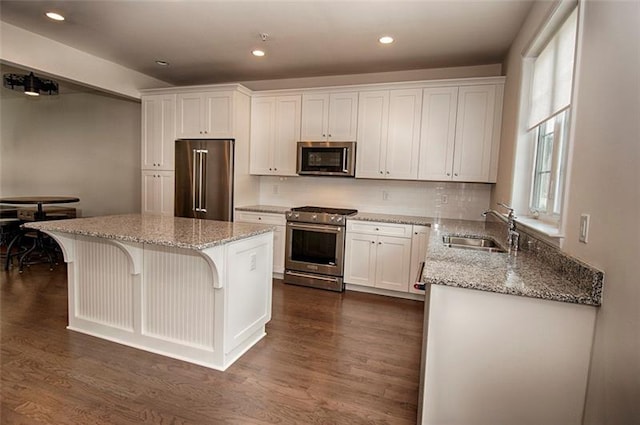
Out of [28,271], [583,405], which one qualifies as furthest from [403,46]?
[28,271]

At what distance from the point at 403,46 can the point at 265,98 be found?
1.86 m

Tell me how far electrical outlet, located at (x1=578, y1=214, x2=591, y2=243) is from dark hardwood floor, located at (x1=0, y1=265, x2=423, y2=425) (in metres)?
1.24

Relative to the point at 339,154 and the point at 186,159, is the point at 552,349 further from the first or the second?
the point at 186,159

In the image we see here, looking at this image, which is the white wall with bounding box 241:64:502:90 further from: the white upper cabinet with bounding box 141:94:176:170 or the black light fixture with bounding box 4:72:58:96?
the black light fixture with bounding box 4:72:58:96

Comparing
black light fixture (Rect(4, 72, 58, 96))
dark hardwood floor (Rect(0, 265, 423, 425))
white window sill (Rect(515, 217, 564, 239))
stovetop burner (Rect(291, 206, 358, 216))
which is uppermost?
black light fixture (Rect(4, 72, 58, 96))

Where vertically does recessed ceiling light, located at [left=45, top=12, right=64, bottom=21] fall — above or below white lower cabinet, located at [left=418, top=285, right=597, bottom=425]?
above

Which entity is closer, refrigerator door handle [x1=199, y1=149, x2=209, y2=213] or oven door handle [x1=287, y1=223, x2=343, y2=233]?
oven door handle [x1=287, y1=223, x2=343, y2=233]

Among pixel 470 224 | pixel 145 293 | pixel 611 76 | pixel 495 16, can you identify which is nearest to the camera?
pixel 611 76

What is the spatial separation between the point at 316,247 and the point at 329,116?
5.20ft

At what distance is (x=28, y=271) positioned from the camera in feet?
14.5

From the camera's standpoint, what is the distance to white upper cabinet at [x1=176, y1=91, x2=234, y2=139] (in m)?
4.28

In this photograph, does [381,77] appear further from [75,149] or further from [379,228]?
[75,149]

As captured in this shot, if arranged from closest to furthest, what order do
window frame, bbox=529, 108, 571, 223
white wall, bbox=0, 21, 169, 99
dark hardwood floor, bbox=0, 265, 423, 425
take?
dark hardwood floor, bbox=0, 265, 423, 425
window frame, bbox=529, 108, 571, 223
white wall, bbox=0, 21, 169, 99

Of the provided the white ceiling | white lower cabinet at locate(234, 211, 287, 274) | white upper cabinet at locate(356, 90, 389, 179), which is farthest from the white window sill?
white lower cabinet at locate(234, 211, 287, 274)
